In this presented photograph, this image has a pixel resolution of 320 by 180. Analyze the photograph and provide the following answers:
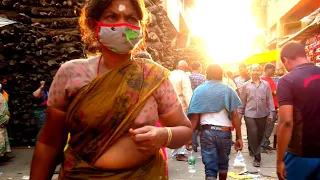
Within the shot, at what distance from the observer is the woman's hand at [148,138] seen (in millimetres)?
1776

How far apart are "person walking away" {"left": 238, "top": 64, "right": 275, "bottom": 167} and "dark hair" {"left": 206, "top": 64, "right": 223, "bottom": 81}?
7.93ft

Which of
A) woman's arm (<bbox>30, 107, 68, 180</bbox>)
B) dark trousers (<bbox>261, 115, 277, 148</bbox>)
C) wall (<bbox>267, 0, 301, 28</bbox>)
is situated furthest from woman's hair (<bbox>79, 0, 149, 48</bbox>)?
wall (<bbox>267, 0, 301, 28</bbox>)

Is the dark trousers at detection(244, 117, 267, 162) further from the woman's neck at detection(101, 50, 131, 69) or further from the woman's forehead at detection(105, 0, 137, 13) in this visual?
the woman's forehead at detection(105, 0, 137, 13)

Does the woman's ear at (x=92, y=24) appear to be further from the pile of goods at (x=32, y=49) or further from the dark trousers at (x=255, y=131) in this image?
the pile of goods at (x=32, y=49)

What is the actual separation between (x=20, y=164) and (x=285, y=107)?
5.82 metres

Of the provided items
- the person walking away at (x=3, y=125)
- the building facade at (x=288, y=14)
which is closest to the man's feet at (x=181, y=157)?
the person walking away at (x=3, y=125)

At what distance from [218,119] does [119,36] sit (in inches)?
151

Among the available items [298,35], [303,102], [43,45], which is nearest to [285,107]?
[303,102]

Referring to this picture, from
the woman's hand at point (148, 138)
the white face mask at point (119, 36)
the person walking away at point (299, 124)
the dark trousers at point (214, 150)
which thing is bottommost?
the dark trousers at point (214, 150)

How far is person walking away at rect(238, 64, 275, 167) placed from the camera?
796cm

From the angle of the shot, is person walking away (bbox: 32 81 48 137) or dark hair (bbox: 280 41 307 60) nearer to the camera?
dark hair (bbox: 280 41 307 60)

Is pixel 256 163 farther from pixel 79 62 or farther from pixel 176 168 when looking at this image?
pixel 79 62

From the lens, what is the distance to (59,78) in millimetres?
2006

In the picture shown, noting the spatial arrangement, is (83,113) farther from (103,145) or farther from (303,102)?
(303,102)
